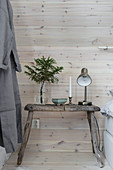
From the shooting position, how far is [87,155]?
94.0 inches

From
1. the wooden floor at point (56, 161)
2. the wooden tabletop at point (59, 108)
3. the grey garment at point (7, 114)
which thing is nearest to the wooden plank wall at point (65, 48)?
the wooden floor at point (56, 161)

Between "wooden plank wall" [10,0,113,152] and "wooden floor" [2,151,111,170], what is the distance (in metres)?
0.19

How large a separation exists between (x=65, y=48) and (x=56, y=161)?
128cm

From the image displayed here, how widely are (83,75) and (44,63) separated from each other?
1.41ft

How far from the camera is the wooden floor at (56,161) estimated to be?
201 cm

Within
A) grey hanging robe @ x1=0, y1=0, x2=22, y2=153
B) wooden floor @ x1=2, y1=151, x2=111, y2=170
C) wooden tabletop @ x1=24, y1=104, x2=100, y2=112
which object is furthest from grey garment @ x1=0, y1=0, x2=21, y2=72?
wooden floor @ x1=2, y1=151, x2=111, y2=170

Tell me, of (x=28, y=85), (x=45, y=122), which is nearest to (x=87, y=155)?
(x=45, y=122)

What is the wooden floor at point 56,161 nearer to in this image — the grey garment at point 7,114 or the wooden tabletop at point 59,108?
the wooden tabletop at point 59,108

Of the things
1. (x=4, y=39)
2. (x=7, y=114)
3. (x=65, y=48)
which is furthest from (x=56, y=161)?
(x=4, y=39)

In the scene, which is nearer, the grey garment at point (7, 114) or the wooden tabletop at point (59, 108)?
the grey garment at point (7, 114)

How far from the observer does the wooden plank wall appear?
2.55 metres

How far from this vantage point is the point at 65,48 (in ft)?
8.48

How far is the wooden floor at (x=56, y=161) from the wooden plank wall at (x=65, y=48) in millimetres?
189

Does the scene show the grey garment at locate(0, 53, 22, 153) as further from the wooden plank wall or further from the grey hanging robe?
the wooden plank wall
